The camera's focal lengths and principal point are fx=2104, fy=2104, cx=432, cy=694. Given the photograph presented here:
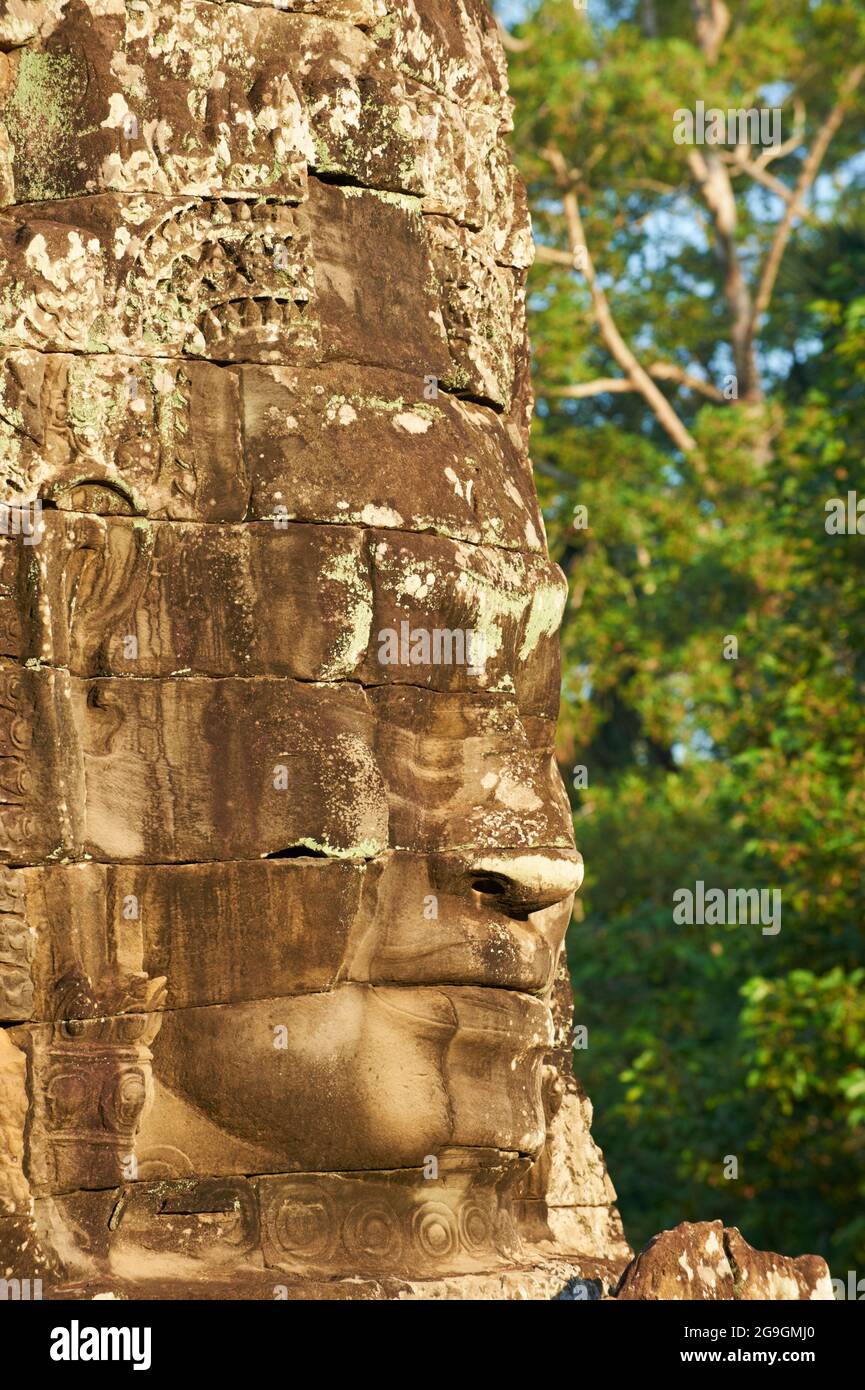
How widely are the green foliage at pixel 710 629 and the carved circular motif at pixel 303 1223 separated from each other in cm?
524

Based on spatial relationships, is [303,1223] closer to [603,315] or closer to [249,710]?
[249,710]

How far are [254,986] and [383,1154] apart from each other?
21.0 inches

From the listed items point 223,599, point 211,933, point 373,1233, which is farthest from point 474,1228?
point 223,599

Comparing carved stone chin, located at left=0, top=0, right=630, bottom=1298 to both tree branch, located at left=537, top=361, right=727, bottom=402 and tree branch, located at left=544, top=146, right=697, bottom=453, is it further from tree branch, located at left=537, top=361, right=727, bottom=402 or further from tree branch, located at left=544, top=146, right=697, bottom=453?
tree branch, located at left=537, top=361, right=727, bottom=402

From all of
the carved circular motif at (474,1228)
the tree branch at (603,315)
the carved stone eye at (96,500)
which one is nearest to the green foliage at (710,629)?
the tree branch at (603,315)

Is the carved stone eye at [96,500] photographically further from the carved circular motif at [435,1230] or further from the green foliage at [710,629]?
the green foliage at [710,629]

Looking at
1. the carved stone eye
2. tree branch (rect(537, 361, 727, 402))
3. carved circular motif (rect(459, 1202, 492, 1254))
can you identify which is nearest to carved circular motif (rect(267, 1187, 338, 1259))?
carved circular motif (rect(459, 1202, 492, 1254))

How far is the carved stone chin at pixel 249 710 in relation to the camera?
5.15 metres

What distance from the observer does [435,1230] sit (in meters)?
5.38

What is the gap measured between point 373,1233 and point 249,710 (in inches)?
53.1

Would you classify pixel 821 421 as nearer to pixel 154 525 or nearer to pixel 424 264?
pixel 424 264
